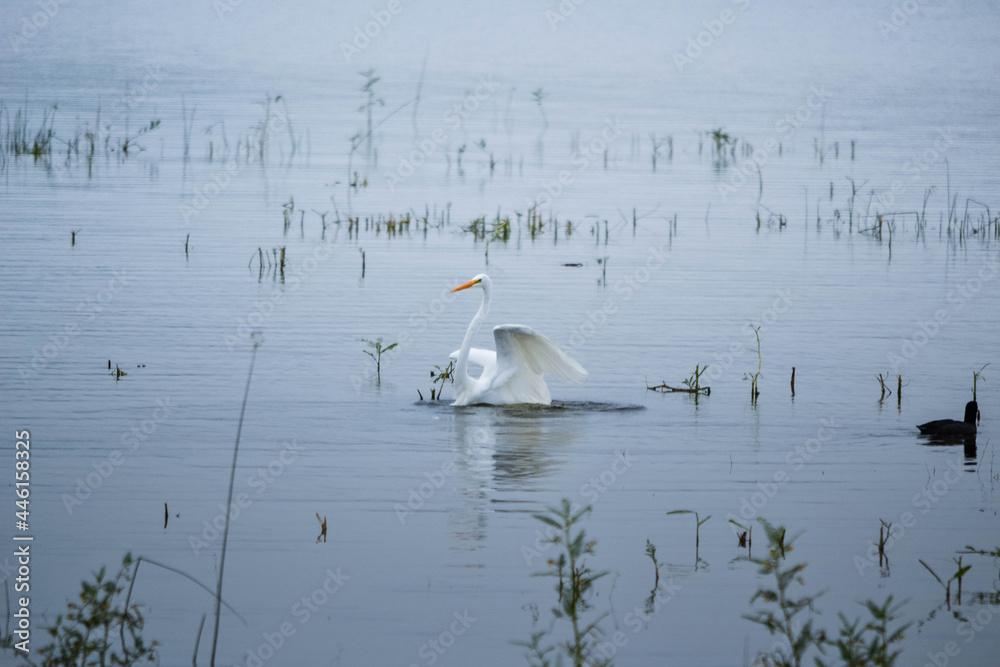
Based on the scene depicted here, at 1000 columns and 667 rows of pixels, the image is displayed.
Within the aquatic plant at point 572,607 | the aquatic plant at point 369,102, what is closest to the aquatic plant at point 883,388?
the aquatic plant at point 572,607

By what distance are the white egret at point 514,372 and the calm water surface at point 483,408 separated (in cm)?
19

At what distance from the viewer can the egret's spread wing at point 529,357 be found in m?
11.3

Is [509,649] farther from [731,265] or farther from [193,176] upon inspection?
[193,176]

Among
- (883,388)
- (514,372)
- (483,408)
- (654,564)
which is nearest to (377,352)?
(483,408)

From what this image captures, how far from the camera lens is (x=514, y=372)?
→ 11633 millimetres

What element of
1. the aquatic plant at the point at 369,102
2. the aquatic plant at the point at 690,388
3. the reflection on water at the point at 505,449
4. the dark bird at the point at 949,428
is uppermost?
the aquatic plant at the point at 369,102

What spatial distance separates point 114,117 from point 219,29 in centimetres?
6495

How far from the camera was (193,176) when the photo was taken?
2570 centimetres

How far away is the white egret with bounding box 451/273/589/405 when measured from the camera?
37.6 ft

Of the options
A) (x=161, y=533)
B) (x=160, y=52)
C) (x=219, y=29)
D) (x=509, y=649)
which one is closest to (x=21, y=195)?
(x=161, y=533)

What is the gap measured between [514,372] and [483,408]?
0.47 meters

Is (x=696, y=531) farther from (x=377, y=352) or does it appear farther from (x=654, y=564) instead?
(x=377, y=352)

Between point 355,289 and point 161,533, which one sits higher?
point 355,289

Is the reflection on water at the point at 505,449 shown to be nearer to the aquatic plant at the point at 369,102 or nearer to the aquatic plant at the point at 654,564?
the aquatic plant at the point at 654,564
